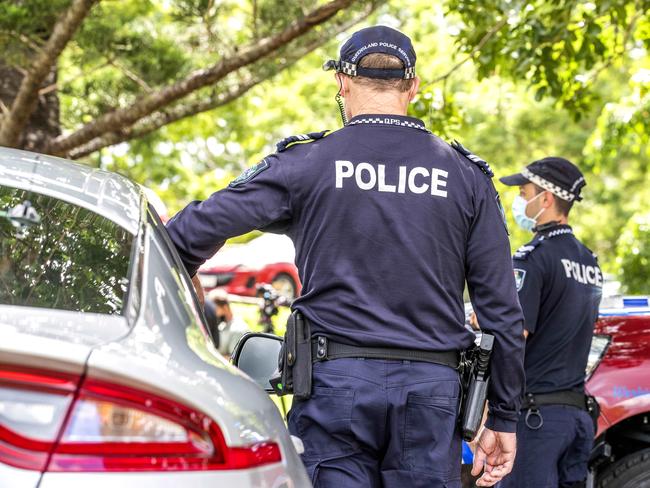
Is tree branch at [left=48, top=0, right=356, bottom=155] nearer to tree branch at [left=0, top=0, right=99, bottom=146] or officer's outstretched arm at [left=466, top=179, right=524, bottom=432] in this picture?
tree branch at [left=0, top=0, right=99, bottom=146]

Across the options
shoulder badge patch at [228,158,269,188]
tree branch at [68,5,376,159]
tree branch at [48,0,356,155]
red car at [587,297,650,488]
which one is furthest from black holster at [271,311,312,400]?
tree branch at [68,5,376,159]

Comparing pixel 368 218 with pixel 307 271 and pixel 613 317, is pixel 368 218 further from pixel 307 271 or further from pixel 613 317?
pixel 613 317

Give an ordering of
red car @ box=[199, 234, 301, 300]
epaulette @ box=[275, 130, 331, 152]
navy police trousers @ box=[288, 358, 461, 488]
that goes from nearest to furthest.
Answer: navy police trousers @ box=[288, 358, 461, 488], epaulette @ box=[275, 130, 331, 152], red car @ box=[199, 234, 301, 300]

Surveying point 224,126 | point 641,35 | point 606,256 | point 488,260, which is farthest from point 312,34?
point 606,256

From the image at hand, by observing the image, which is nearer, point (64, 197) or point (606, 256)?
point (64, 197)

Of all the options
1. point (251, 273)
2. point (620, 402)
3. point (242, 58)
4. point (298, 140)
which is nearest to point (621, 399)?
point (620, 402)

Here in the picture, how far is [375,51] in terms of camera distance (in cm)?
314

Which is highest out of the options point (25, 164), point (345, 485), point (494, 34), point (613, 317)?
point (494, 34)

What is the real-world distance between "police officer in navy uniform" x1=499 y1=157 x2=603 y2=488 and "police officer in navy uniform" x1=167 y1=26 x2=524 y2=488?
1.45 metres

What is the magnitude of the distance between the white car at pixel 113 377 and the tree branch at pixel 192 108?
280 inches

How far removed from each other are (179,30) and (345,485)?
7315 millimetres

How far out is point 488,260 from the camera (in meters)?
3.14

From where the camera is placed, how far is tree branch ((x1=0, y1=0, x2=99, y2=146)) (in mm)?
7855

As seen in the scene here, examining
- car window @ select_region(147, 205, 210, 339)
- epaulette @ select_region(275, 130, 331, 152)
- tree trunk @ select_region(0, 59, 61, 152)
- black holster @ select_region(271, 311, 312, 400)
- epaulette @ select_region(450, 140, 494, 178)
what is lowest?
black holster @ select_region(271, 311, 312, 400)
